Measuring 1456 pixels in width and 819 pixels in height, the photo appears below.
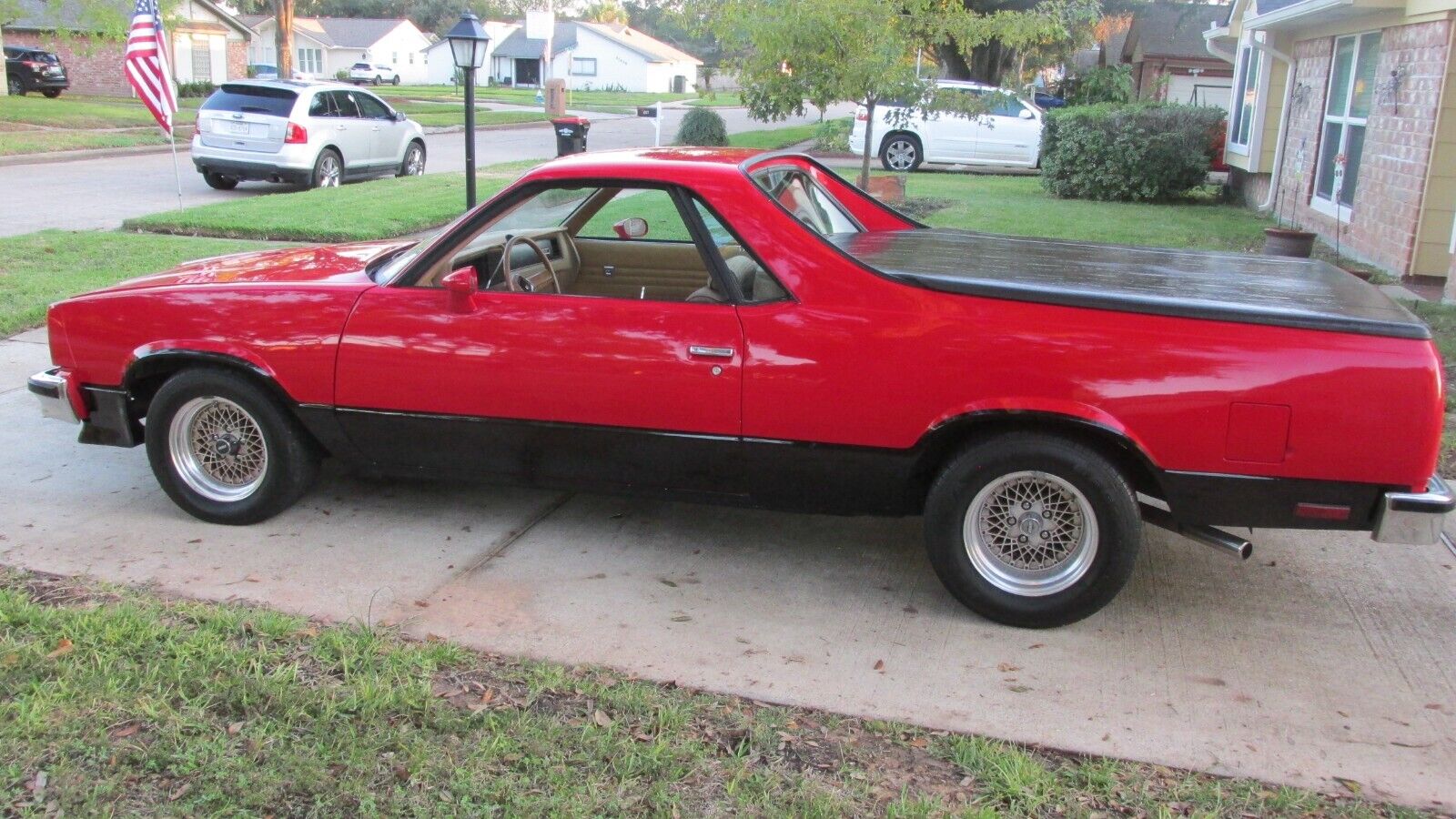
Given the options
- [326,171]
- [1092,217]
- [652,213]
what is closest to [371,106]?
[326,171]

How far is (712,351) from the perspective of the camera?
4.13 m

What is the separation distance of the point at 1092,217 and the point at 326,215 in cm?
953

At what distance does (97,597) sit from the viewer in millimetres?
4070

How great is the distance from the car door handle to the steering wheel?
79 cm

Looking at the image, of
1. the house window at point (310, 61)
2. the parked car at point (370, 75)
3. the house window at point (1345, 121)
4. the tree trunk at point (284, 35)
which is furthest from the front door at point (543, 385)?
the house window at point (310, 61)

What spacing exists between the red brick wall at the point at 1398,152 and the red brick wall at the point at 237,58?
163 ft

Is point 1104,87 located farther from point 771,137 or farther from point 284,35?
Result: point 284,35

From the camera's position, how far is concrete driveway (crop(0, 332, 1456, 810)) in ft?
11.4

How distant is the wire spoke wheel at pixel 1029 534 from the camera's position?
156 inches

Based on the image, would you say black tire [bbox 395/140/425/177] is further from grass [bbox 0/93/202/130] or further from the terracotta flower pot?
the terracotta flower pot

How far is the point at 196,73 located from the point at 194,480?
172 ft

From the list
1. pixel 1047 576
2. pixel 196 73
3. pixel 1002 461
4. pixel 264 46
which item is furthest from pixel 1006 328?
pixel 264 46

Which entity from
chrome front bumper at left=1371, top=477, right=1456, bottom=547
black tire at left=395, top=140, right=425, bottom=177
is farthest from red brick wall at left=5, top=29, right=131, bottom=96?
chrome front bumper at left=1371, top=477, right=1456, bottom=547

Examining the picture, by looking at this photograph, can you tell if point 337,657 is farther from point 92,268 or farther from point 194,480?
point 92,268
